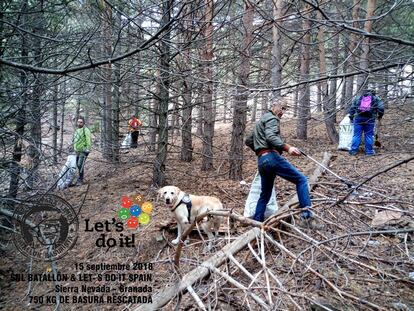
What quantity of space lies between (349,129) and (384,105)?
6.69 metres

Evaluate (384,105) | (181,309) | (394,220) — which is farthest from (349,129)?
(181,309)

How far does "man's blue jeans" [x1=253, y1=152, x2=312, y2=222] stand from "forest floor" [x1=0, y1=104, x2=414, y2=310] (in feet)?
0.78

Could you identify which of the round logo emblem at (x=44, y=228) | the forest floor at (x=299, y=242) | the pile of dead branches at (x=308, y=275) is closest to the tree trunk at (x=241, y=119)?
the forest floor at (x=299, y=242)

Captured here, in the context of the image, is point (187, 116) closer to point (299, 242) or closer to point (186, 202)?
point (186, 202)

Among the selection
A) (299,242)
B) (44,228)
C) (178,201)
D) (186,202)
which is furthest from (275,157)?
(44,228)

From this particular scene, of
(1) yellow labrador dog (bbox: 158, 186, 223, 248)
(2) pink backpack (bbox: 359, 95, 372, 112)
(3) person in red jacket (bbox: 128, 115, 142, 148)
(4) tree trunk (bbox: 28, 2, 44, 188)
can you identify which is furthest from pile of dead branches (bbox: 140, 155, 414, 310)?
(3) person in red jacket (bbox: 128, 115, 142, 148)

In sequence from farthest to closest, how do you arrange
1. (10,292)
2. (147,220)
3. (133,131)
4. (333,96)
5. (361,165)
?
(361,165) → (133,131) → (147,220) → (10,292) → (333,96)

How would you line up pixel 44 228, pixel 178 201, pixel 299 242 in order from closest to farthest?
pixel 299 242
pixel 178 201
pixel 44 228

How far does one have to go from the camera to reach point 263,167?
5.20 m

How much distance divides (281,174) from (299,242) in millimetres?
1141

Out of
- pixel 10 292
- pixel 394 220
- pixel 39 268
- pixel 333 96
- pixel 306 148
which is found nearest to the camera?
pixel 333 96

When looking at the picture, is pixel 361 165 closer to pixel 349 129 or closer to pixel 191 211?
pixel 349 129

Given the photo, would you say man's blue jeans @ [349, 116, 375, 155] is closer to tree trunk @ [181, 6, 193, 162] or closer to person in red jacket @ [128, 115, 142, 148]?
tree trunk @ [181, 6, 193, 162]

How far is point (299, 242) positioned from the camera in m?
4.95
